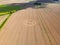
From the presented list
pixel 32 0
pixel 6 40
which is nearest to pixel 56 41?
pixel 6 40

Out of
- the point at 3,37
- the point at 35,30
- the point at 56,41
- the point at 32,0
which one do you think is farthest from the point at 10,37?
the point at 32,0

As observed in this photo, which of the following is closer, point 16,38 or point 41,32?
point 16,38

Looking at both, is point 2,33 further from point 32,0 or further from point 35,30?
point 32,0

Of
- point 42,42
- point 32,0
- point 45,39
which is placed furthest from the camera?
point 32,0

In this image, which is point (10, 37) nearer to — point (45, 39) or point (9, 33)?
point (9, 33)

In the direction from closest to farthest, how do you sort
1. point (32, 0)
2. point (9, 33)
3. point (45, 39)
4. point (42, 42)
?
point (42, 42) < point (45, 39) < point (9, 33) < point (32, 0)

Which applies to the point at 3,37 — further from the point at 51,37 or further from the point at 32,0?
the point at 32,0

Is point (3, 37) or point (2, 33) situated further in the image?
point (2, 33)

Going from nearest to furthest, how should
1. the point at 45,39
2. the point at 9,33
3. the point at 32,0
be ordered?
the point at 45,39, the point at 9,33, the point at 32,0

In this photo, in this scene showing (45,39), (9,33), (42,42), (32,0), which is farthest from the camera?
(32,0)
